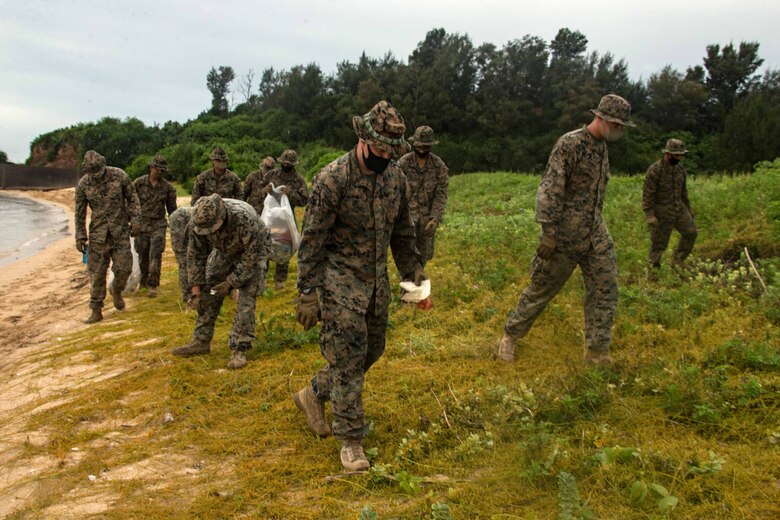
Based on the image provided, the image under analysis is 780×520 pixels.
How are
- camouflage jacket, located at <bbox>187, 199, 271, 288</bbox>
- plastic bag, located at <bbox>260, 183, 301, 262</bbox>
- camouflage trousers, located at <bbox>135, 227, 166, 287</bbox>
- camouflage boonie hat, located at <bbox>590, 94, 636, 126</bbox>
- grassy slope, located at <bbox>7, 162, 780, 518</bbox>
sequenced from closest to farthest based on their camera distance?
grassy slope, located at <bbox>7, 162, 780, 518</bbox> < camouflage boonie hat, located at <bbox>590, 94, 636, 126</bbox> < camouflage jacket, located at <bbox>187, 199, 271, 288</bbox> < plastic bag, located at <bbox>260, 183, 301, 262</bbox> < camouflage trousers, located at <bbox>135, 227, 166, 287</bbox>

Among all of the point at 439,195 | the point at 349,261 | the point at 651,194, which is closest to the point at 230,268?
the point at 349,261

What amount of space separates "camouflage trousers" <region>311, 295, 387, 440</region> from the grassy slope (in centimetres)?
31

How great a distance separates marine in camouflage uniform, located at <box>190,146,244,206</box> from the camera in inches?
365

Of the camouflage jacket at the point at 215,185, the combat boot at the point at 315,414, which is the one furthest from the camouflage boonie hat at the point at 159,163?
the combat boot at the point at 315,414

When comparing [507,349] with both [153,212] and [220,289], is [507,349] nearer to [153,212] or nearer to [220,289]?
[220,289]

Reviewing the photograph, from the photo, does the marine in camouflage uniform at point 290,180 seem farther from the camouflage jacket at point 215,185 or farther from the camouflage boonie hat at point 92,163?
the camouflage boonie hat at point 92,163

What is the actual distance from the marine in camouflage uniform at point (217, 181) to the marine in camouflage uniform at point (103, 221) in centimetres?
104

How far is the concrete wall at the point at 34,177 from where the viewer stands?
4428 cm

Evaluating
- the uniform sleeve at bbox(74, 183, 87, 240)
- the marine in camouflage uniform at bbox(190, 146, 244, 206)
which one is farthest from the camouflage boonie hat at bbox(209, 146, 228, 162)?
the uniform sleeve at bbox(74, 183, 87, 240)

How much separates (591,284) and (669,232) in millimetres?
3822

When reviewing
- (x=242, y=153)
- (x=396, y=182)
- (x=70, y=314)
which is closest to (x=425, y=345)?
(x=396, y=182)

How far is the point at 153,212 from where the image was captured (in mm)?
9609

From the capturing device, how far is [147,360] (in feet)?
20.7

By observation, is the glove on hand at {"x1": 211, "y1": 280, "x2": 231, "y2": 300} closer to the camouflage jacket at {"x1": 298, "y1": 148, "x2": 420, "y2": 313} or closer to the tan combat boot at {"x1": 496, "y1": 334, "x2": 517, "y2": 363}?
the camouflage jacket at {"x1": 298, "y1": 148, "x2": 420, "y2": 313}
